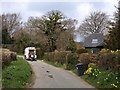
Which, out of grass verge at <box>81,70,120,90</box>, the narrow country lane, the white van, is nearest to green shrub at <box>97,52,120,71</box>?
grass verge at <box>81,70,120,90</box>

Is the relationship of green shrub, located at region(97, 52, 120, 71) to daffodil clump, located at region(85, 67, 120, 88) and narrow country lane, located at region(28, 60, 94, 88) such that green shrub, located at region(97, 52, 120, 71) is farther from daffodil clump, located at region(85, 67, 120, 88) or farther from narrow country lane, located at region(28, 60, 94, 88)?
narrow country lane, located at region(28, 60, 94, 88)

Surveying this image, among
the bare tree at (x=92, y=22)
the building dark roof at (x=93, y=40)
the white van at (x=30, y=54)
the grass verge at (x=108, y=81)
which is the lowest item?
the white van at (x=30, y=54)

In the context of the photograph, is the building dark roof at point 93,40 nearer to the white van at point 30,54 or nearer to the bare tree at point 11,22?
the white van at point 30,54

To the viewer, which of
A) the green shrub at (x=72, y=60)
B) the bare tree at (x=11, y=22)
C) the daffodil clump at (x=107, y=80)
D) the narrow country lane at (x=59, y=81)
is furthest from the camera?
the bare tree at (x=11, y=22)

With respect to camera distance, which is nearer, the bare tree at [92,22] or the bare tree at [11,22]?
the bare tree at [92,22]

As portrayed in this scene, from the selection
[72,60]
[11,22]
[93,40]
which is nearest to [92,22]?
[93,40]

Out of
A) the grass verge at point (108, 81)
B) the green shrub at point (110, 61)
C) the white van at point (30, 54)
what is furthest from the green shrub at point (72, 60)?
the white van at point (30, 54)

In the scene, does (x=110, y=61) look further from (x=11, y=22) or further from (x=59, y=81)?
(x=11, y=22)

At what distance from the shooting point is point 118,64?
793 inches

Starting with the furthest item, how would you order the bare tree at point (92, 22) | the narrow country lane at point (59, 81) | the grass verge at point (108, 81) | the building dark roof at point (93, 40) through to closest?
1. the bare tree at point (92, 22)
2. the building dark roof at point (93, 40)
3. the narrow country lane at point (59, 81)
4. the grass verge at point (108, 81)

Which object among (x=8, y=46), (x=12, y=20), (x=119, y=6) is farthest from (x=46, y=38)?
(x=119, y=6)

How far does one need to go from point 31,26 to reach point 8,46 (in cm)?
752

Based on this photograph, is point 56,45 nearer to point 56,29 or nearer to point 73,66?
point 56,29

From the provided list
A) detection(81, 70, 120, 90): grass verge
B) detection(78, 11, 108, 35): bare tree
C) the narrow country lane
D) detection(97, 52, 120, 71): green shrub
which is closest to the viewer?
detection(81, 70, 120, 90): grass verge
